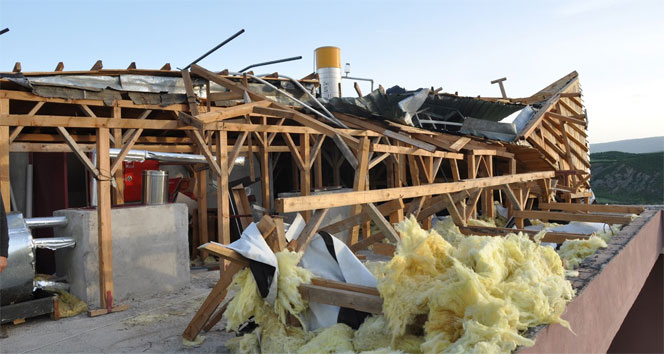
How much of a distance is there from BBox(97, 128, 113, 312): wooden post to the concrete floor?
1.23 feet

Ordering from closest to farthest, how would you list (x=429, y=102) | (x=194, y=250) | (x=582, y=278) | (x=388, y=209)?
(x=582, y=278) → (x=388, y=209) → (x=194, y=250) → (x=429, y=102)

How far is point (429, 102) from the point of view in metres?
11.3

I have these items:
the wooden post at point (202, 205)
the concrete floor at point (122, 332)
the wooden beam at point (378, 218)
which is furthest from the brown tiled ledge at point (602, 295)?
the wooden post at point (202, 205)

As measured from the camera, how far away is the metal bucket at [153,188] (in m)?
6.88

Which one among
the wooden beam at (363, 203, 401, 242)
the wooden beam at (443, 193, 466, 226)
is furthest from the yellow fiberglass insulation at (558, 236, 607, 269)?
the wooden beam at (443, 193, 466, 226)

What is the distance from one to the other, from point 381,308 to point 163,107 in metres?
7.10

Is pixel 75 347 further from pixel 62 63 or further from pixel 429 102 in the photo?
pixel 429 102

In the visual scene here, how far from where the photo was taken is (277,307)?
332 centimetres

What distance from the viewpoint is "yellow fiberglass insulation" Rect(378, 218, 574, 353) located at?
2.26m

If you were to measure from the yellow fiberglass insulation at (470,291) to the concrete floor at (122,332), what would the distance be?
7.23ft

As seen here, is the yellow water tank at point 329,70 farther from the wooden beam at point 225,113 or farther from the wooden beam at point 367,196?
the wooden beam at point 367,196

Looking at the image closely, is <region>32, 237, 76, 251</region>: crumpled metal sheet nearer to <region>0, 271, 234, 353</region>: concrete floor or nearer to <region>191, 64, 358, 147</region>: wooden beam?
<region>0, 271, 234, 353</region>: concrete floor

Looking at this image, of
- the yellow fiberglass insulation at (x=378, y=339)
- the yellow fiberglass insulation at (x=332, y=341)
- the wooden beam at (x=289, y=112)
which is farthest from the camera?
the wooden beam at (x=289, y=112)

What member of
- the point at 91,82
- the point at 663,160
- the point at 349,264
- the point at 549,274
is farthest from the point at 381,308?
the point at 663,160
